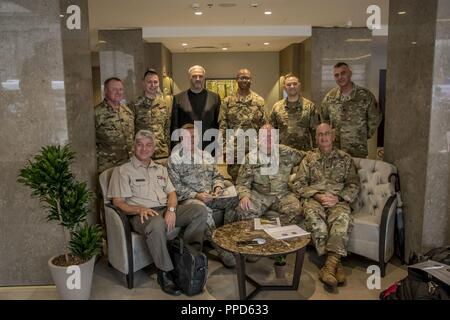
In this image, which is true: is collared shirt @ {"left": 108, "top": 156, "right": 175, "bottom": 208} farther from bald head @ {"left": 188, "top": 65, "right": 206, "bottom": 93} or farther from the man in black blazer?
bald head @ {"left": 188, "top": 65, "right": 206, "bottom": 93}

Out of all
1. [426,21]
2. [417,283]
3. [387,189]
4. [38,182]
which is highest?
[426,21]

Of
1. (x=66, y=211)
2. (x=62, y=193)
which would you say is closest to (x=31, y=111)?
(x=62, y=193)

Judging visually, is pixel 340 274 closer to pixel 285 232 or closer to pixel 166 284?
pixel 285 232

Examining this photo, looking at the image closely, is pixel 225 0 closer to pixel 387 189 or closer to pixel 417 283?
pixel 387 189

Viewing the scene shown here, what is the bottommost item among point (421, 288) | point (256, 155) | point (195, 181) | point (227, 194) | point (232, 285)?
point (232, 285)

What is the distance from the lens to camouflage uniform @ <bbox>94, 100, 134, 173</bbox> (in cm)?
382

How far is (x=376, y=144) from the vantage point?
24.5 ft

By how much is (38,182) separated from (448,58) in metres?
3.10

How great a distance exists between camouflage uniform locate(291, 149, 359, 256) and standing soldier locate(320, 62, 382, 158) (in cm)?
66

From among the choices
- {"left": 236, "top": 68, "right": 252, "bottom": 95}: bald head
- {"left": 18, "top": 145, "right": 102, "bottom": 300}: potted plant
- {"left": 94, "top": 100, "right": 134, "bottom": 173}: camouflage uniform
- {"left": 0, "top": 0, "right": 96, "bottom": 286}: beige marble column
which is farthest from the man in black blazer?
{"left": 18, "top": 145, "right": 102, "bottom": 300}: potted plant

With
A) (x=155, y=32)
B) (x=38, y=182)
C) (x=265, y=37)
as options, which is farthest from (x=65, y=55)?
(x=265, y=37)

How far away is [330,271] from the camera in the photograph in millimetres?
3051

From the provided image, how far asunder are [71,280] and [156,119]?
1943 mm

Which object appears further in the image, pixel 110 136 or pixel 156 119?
pixel 156 119
